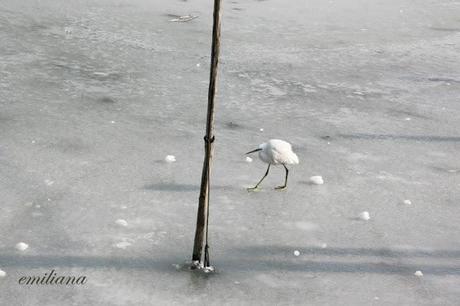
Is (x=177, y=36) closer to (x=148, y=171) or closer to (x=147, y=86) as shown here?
(x=147, y=86)

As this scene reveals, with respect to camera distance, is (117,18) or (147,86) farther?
(117,18)

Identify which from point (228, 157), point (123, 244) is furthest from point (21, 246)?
point (228, 157)

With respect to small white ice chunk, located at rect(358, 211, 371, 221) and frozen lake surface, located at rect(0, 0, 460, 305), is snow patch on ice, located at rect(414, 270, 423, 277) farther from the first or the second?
small white ice chunk, located at rect(358, 211, 371, 221)

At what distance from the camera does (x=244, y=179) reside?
525 centimetres

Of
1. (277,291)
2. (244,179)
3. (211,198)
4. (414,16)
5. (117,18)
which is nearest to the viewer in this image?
(277,291)

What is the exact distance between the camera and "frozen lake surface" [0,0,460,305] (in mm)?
4000

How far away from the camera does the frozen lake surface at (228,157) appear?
4.00 meters

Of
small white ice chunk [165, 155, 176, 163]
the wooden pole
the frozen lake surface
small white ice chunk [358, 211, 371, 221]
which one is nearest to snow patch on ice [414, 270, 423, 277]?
the frozen lake surface

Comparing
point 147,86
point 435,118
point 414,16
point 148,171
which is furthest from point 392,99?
point 414,16

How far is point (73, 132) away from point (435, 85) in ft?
12.7

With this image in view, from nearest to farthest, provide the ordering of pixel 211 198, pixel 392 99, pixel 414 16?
pixel 211 198 → pixel 392 99 → pixel 414 16

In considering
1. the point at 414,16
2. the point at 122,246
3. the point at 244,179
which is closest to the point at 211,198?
the point at 244,179

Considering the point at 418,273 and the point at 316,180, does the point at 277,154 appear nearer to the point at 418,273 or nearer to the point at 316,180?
the point at 316,180

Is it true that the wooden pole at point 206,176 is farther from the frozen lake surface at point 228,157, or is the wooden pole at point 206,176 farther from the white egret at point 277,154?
the white egret at point 277,154
